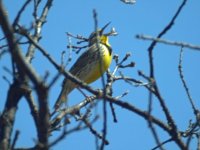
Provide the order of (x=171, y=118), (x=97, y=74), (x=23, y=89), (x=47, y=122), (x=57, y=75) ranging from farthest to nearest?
(x=97, y=74)
(x=23, y=89)
(x=171, y=118)
(x=47, y=122)
(x=57, y=75)

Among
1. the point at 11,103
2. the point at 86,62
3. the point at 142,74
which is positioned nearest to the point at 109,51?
the point at 86,62

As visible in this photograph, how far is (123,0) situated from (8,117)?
7.50ft

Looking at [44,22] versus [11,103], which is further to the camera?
[44,22]

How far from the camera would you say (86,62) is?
9547 millimetres

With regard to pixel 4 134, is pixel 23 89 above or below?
above

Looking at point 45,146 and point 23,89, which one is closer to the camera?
point 45,146

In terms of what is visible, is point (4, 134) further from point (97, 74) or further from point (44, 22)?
point (97, 74)

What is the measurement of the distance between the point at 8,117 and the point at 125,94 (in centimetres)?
288

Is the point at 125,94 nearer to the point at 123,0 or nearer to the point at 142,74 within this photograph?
the point at 123,0

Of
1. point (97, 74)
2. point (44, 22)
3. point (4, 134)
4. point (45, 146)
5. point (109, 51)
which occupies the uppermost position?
point (109, 51)

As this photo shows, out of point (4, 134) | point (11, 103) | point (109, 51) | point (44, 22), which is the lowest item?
point (4, 134)

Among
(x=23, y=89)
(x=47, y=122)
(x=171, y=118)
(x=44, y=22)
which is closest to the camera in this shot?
(x=47, y=122)

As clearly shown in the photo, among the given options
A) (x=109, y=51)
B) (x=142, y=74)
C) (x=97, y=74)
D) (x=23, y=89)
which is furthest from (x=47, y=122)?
(x=109, y=51)

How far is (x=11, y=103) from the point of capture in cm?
437
